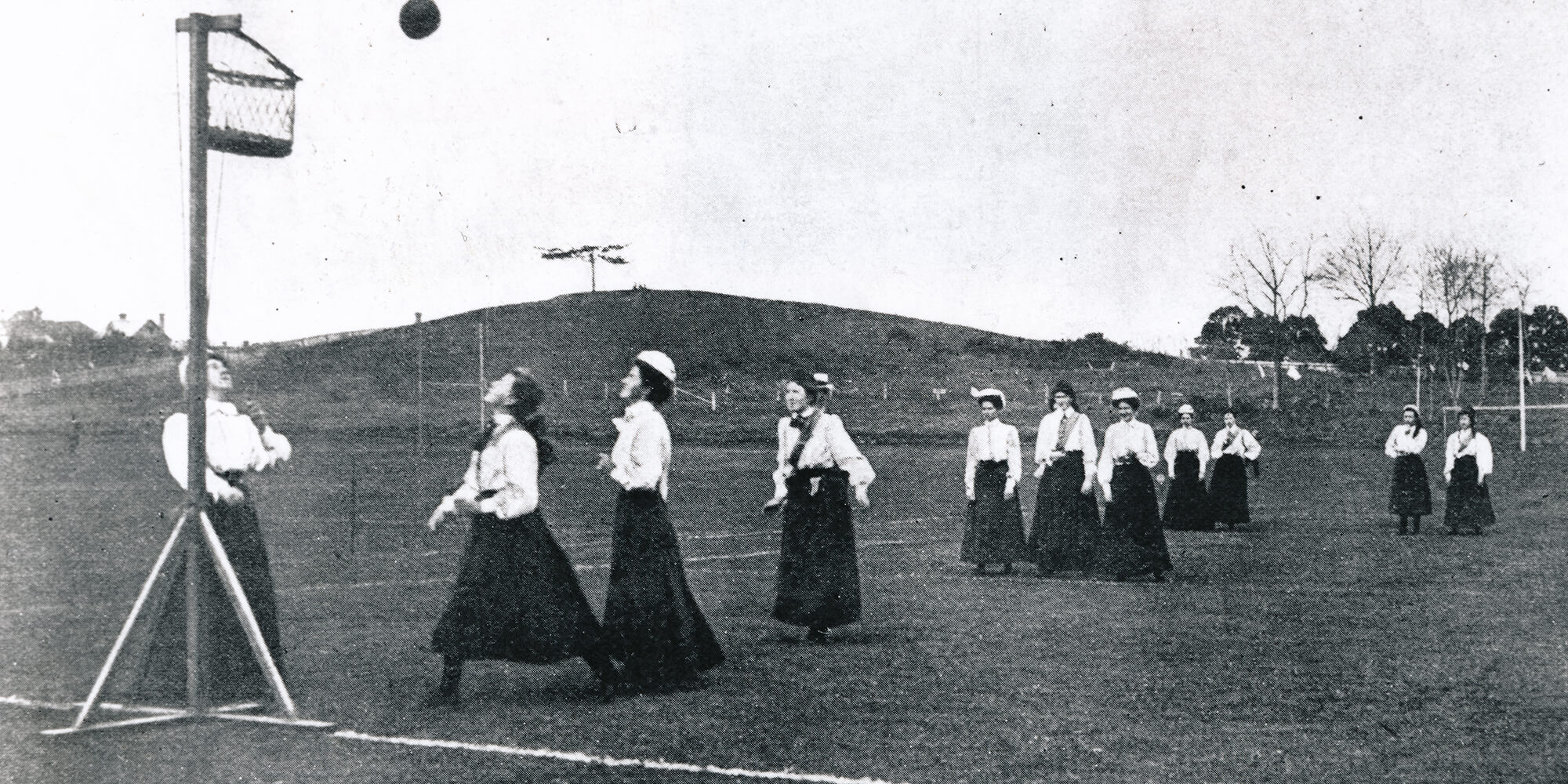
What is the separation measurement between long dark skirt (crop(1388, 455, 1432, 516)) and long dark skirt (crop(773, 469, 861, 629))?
13.1 meters

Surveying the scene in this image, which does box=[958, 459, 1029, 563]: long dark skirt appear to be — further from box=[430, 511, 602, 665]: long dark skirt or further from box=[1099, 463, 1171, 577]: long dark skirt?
box=[430, 511, 602, 665]: long dark skirt

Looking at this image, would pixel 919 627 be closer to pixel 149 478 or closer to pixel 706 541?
pixel 706 541

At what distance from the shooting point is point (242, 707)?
23.9 feet

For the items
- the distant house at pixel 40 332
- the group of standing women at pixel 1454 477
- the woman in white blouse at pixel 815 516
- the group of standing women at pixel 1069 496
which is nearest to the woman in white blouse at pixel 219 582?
the distant house at pixel 40 332

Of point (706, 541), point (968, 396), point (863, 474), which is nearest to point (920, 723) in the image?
point (863, 474)

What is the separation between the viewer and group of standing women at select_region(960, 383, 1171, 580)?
46.7 ft

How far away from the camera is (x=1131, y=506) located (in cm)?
1437

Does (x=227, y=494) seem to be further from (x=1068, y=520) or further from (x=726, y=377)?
(x=726, y=377)

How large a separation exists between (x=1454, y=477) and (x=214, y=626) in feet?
57.5

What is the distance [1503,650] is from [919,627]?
382 centimetres

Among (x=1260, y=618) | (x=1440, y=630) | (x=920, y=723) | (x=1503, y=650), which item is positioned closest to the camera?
(x=920, y=723)

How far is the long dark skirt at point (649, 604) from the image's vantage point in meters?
7.83

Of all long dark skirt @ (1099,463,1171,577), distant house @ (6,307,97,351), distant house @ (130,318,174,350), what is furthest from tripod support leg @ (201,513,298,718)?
distant house @ (130,318,174,350)

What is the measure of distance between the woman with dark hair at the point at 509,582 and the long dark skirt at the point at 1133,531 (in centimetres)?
780
